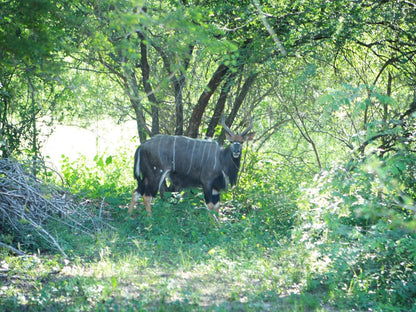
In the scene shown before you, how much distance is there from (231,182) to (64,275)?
12.6 feet

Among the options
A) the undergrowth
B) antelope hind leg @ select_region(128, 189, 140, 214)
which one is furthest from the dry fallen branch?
antelope hind leg @ select_region(128, 189, 140, 214)

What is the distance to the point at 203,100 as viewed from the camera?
9.10 m

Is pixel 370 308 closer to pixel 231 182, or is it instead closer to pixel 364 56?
pixel 231 182

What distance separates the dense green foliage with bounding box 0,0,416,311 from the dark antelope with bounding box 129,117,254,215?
0.31m

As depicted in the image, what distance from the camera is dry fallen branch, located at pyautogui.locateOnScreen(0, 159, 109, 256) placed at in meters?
6.25

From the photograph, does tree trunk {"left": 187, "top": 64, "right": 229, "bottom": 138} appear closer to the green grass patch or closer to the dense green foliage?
the dense green foliage

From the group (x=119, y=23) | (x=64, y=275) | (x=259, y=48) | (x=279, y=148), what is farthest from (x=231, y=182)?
(x=119, y=23)

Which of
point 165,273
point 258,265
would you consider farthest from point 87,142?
point 258,265

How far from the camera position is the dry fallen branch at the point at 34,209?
6.25 m

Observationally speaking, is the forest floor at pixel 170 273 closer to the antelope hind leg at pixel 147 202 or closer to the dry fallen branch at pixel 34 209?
the dry fallen branch at pixel 34 209

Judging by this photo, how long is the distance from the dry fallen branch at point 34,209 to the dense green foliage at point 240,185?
98 mm

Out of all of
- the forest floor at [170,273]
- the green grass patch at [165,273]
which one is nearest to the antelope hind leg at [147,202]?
the green grass patch at [165,273]

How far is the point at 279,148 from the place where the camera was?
37.6 ft

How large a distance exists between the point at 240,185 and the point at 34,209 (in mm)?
3417
